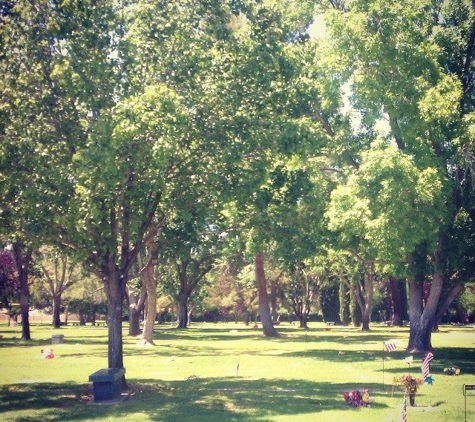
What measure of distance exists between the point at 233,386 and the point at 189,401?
335 centimetres

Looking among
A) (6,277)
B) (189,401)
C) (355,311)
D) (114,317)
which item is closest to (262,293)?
(6,277)

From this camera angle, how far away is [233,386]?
21609 mm

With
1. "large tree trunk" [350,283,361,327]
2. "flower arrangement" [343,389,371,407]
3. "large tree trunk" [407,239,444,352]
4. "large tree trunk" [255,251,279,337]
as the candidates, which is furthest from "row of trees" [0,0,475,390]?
"large tree trunk" [350,283,361,327]

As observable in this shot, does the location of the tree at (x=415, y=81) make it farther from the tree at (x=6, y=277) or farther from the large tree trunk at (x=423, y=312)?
the tree at (x=6, y=277)

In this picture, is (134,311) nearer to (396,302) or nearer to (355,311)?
(396,302)

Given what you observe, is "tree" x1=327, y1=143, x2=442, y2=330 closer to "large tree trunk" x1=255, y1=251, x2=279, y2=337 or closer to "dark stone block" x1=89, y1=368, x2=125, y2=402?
"dark stone block" x1=89, y1=368, x2=125, y2=402

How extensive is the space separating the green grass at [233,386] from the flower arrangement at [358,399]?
0.25 meters

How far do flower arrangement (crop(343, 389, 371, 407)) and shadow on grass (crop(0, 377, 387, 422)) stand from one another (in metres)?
0.22

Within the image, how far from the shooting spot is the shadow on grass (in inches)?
640

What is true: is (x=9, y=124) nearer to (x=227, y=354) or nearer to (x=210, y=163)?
(x=210, y=163)

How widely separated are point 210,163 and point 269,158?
2207 mm

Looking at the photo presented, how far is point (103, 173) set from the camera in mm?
17484

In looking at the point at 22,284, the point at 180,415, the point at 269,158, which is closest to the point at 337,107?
the point at 269,158

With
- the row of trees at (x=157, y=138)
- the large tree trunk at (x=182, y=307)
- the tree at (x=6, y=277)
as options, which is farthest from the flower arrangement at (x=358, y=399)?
the large tree trunk at (x=182, y=307)
